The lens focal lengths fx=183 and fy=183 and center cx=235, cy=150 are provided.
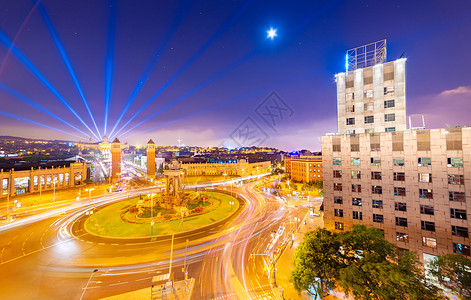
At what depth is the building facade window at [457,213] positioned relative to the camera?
89.7 ft

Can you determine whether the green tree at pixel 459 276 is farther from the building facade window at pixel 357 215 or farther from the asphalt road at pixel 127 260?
the asphalt road at pixel 127 260

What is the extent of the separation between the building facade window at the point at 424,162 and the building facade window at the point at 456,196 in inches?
192

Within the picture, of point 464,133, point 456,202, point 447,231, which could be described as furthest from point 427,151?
point 447,231

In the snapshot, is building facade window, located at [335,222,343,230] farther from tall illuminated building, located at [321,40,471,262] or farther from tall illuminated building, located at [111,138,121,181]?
tall illuminated building, located at [111,138,121,181]

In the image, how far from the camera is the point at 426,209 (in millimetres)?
29641

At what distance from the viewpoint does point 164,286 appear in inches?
1039

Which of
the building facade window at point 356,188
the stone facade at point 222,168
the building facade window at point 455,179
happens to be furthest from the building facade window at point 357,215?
the stone facade at point 222,168

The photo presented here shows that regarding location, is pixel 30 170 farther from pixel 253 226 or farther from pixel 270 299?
pixel 270 299

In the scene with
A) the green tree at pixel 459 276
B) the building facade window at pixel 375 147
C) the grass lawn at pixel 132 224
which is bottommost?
the grass lawn at pixel 132 224

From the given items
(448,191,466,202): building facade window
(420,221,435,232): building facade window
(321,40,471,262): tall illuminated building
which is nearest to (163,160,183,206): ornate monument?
(321,40,471,262): tall illuminated building

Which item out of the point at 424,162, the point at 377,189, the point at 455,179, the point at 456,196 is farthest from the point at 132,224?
the point at 455,179

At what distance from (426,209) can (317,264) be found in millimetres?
23110

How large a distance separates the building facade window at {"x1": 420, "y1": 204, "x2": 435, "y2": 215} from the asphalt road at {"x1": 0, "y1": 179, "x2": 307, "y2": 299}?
25.6 m

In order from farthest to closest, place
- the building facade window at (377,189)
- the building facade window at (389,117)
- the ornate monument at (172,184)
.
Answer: the ornate monument at (172,184) < the building facade window at (389,117) < the building facade window at (377,189)
